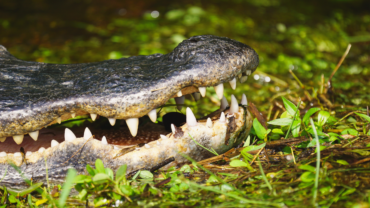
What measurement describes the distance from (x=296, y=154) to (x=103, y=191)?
113 cm

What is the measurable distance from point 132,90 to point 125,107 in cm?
10

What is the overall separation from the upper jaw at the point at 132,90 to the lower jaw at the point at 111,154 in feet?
0.54

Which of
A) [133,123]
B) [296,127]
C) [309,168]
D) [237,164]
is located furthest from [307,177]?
[133,123]

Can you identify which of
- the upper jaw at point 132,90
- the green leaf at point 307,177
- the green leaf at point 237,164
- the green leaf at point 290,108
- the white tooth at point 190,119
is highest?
the upper jaw at point 132,90

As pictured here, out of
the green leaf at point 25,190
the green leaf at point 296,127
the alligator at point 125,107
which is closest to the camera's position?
the green leaf at point 25,190

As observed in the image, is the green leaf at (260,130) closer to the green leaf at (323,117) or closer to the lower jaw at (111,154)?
the lower jaw at (111,154)

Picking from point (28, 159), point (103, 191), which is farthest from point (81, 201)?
point (28, 159)

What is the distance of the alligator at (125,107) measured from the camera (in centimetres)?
180

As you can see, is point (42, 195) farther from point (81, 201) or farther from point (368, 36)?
point (368, 36)

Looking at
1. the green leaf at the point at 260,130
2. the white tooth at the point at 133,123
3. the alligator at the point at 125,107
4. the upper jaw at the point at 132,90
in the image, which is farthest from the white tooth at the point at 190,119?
the green leaf at the point at 260,130

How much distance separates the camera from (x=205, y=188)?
1.54 m

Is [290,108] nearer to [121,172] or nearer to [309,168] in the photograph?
[309,168]

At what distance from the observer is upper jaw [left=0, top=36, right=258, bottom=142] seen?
1782 mm

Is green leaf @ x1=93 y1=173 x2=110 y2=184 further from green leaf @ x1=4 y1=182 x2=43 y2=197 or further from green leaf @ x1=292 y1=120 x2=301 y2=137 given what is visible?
green leaf @ x1=292 y1=120 x2=301 y2=137
